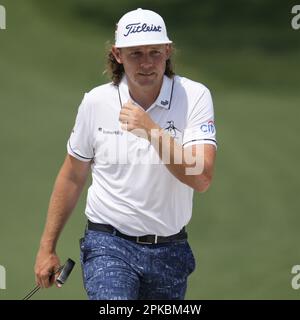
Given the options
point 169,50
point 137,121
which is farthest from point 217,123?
point 137,121

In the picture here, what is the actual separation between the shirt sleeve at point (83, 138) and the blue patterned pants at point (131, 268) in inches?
14.4

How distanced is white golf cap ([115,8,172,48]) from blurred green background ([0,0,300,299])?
167cm

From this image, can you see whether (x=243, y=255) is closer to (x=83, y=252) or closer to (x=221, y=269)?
(x=221, y=269)

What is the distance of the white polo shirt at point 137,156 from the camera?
4012 mm

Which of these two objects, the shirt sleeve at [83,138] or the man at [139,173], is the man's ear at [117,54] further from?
the shirt sleeve at [83,138]

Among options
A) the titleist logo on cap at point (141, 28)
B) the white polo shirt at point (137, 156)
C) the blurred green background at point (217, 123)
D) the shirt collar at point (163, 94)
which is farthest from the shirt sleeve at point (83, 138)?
the blurred green background at point (217, 123)

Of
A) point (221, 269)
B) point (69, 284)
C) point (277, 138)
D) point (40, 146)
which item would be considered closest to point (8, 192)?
point (40, 146)

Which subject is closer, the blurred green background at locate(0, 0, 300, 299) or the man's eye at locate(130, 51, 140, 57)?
the man's eye at locate(130, 51, 140, 57)

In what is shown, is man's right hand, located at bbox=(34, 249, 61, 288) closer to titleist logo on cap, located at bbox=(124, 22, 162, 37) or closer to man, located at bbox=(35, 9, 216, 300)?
man, located at bbox=(35, 9, 216, 300)

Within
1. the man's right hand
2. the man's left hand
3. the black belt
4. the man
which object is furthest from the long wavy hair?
the man's right hand

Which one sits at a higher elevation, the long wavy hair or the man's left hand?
the long wavy hair

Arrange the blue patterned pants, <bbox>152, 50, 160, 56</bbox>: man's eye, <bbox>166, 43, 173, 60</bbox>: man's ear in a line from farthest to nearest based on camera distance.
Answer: <bbox>166, 43, 173, 60</bbox>: man's ear < <bbox>152, 50, 160, 56</bbox>: man's eye < the blue patterned pants

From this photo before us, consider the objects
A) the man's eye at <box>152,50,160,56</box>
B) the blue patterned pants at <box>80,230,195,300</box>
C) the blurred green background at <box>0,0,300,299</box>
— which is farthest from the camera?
the blurred green background at <box>0,0,300,299</box>

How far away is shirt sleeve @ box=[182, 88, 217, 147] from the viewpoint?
3969 millimetres
